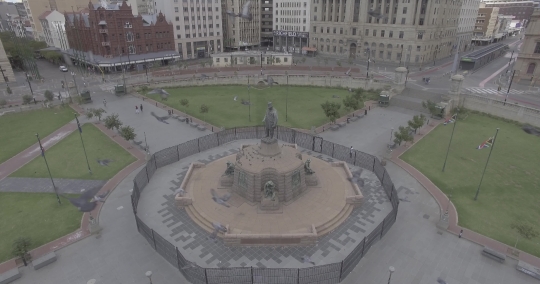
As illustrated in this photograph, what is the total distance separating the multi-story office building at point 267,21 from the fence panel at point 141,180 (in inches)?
3720

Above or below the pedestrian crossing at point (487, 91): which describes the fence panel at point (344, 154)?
below

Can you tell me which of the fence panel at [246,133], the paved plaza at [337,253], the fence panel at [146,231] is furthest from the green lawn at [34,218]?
the fence panel at [246,133]

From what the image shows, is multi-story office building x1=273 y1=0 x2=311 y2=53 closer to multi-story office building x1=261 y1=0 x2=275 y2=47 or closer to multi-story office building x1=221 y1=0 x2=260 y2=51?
multi-story office building x1=261 y1=0 x2=275 y2=47

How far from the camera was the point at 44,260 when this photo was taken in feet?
62.2

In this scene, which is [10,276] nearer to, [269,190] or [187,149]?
[269,190]

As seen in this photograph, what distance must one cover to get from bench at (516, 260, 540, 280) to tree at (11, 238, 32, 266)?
2980 cm

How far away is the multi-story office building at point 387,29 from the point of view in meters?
75.4

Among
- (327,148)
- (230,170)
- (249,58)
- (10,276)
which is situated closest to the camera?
(10,276)

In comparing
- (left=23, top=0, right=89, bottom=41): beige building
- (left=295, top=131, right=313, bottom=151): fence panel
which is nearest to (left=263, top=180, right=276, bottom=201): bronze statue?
(left=295, top=131, right=313, bottom=151): fence panel

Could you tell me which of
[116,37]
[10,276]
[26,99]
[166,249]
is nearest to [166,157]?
[166,249]

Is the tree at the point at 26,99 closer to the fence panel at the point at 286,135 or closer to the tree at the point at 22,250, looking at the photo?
the tree at the point at 22,250

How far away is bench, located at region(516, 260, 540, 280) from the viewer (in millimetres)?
17984

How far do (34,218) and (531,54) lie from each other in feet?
260

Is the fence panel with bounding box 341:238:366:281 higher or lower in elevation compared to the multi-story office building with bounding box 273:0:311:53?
lower
